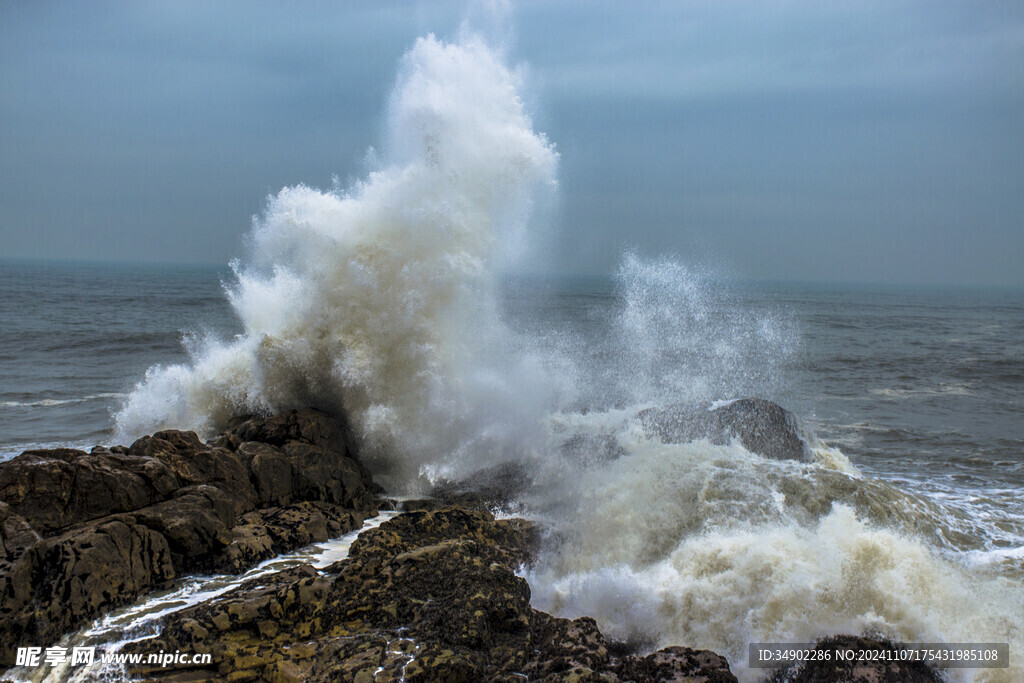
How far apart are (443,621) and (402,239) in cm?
758

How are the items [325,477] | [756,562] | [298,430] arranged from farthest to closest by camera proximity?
[298,430], [325,477], [756,562]

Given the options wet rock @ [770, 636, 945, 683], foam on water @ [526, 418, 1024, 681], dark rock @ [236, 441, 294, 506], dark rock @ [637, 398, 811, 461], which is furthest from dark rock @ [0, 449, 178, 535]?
dark rock @ [637, 398, 811, 461]

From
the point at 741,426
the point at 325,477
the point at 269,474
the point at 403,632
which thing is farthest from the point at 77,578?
the point at 741,426

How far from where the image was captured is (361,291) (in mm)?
11758

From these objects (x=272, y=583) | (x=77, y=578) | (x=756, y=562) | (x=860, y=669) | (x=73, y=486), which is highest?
(x=73, y=486)

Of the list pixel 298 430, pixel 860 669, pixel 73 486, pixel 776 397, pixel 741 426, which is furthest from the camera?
pixel 776 397

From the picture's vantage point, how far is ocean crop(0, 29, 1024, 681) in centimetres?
626

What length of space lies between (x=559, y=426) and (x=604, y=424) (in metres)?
0.74

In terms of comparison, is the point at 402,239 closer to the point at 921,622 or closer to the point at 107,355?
the point at 921,622

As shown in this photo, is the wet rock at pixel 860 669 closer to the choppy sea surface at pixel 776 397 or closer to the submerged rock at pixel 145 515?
the choppy sea surface at pixel 776 397

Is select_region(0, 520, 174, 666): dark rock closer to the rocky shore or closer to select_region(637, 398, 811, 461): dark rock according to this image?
the rocky shore

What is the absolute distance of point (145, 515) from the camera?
6.95 meters

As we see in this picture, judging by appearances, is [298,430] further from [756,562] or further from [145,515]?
[756,562]

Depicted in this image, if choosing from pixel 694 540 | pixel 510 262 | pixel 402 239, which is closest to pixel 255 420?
pixel 402 239
